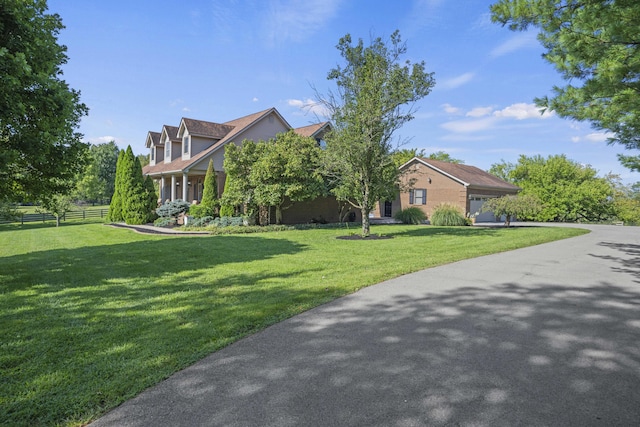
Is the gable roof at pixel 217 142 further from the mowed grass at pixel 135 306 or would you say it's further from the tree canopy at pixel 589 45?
the tree canopy at pixel 589 45

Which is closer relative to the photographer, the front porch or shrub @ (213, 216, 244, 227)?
shrub @ (213, 216, 244, 227)

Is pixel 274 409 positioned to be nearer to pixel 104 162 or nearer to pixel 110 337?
pixel 110 337

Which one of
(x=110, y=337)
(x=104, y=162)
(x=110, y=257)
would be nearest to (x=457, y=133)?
(x=110, y=257)

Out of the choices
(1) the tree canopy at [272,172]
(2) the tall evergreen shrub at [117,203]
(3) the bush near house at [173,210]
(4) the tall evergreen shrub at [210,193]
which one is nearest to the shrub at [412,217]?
(1) the tree canopy at [272,172]

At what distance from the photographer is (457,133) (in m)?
32.2

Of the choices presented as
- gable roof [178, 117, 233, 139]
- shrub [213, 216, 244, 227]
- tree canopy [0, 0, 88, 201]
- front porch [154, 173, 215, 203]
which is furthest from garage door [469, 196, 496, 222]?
tree canopy [0, 0, 88, 201]

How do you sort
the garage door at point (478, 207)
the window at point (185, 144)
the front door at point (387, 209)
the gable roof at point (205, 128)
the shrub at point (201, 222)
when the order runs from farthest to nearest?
the front door at point (387, 209) < the garage door at point (478, 207) < the window at point (185, 144) < the gable roof at point (205, 128) < the shrub at point (201, 222)

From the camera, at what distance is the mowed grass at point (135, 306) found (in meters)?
2.74

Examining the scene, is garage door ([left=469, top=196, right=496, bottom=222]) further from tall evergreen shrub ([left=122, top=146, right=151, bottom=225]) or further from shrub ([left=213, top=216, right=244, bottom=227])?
tall evergreen shrub ([left=122, top=146, right=151, bottom=225])

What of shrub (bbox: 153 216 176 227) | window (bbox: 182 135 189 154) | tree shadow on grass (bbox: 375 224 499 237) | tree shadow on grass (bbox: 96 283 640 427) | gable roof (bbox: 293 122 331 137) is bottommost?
tree shadow on grass (bbox: 96 283 640 427)

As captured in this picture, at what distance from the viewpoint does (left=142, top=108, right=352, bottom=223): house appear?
68.9 ft

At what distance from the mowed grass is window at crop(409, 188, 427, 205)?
18.5 metres

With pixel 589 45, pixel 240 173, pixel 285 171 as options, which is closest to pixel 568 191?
pixel 285 171

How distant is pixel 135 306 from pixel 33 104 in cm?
378
